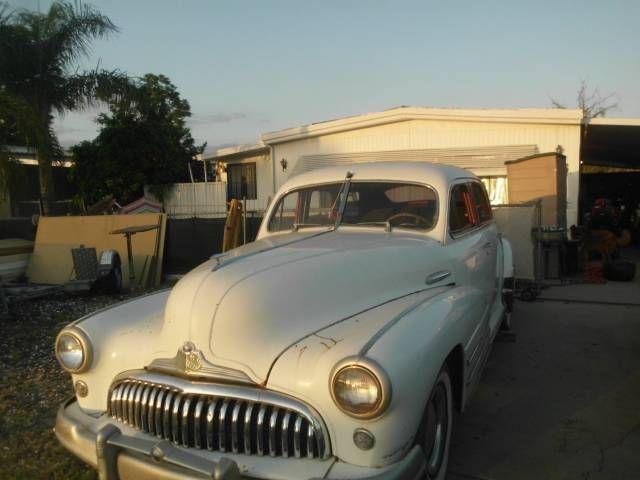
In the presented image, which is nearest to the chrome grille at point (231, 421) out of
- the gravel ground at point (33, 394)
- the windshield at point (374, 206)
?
the gravel ground at point (33, 394)

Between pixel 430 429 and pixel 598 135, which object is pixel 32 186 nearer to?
pixel 598 135

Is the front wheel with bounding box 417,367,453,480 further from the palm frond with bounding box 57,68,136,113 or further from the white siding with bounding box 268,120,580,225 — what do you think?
the palm frond with bounding box 57,68,136,113

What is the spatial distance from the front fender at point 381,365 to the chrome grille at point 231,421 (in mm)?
A: 70

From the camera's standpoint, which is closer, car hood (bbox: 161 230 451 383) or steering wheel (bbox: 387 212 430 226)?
car hood (bbox: 161 230 451 383)

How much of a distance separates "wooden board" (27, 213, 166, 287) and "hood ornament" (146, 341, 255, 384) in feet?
24.6

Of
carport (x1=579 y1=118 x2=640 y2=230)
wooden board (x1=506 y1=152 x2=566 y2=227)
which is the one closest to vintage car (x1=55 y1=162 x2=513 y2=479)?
wooden board (x1=506 y1=152 x2=566 y2=227)

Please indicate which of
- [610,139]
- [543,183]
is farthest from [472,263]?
[610,139]

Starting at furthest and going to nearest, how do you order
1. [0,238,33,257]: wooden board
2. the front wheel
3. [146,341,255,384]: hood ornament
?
[0,238,33,257]: wooden board < the front wheel < [146,341,255,384]: hood ornament

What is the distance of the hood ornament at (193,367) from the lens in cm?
231

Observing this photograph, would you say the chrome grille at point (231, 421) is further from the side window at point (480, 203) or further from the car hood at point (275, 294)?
the side window at point (480, 203)

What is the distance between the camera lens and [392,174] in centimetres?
401

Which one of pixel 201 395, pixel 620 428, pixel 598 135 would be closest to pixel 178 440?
pixel 201 395

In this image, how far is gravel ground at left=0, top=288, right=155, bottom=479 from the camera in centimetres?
320

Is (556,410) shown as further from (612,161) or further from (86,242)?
(612,161)
